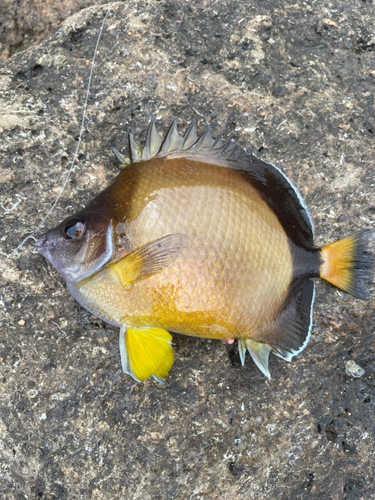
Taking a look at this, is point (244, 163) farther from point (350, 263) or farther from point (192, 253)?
point (350, 263)

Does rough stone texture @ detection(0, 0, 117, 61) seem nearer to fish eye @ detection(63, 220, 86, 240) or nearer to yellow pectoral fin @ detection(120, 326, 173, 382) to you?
fish eye @ detection(63, 220, 86, 240)

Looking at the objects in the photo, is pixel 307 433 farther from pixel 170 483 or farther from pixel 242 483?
pixel 170 483

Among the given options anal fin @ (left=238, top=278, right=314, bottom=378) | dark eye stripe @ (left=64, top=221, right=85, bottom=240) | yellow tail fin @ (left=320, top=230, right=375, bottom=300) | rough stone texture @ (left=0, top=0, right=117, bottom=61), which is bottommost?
anal fin @ (left=238, top=278, right=314, bottom=378)

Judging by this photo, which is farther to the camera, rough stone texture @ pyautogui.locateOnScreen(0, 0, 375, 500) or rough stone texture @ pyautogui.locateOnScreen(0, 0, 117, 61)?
rough stone texture @ pyautogui.locateOnScreen(0, 0, 117, 61)

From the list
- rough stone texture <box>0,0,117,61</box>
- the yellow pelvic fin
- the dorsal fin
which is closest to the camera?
the yellow pelvic fin

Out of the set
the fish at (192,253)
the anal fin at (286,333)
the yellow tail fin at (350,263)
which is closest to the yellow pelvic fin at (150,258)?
the fish at (192,253)

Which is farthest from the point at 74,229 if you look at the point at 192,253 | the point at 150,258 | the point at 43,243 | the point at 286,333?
the point at 286,333

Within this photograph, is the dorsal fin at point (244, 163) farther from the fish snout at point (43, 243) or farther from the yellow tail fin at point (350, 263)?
the fish snout at point (43, 243)

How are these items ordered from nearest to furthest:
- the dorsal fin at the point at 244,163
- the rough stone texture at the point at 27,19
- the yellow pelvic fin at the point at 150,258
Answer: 1. the yellow pelvic fin at the point at 150,258
2. the dorsal fin at the point at 244,163
3. the rough stone texture at the point at 27,19

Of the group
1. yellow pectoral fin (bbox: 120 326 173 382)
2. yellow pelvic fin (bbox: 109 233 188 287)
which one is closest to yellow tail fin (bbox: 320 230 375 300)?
yellow pelvic fin (bbox: 109 233 188 287)

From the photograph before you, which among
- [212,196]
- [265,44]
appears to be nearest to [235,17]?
[265,44]
